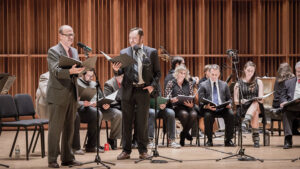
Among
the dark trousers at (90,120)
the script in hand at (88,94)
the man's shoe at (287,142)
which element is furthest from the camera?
the man's shoe at (287,142)

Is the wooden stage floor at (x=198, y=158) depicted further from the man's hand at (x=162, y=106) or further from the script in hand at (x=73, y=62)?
the script in hand at (x=73, y=62)

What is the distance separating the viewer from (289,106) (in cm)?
652

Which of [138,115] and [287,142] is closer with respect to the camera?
[138,115]

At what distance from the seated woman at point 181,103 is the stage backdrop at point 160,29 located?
8.97ft

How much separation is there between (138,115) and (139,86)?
1.15ft

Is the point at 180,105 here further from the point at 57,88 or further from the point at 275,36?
the point at 275,36

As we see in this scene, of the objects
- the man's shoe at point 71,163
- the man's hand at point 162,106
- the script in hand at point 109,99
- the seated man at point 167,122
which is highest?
the script in hand at point 109,99

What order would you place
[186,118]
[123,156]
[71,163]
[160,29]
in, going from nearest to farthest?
[71,163], [123,156], [186,118], [160,29]

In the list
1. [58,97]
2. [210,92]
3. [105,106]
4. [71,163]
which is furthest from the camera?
[210,92]

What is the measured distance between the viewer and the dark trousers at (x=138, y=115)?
204 inches

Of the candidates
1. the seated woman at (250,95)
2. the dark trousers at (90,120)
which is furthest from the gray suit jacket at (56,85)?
the seated woman at (250,95)

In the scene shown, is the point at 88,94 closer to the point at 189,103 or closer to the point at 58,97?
the point at 58,97

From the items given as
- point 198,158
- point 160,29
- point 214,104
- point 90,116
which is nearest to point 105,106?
point 90,116

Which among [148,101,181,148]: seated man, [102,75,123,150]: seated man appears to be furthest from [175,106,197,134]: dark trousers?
[102,75,123,150]: seated man
